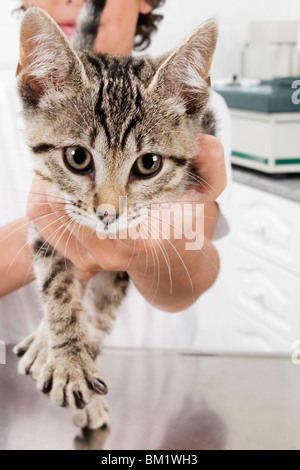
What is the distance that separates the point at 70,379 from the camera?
558 mm

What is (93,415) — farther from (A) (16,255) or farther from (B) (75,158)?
(B) (75,158)

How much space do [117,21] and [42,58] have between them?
7.0 inches

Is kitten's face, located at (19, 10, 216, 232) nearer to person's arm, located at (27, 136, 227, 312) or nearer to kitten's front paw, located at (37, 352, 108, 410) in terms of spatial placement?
person's arm, located at (27, 136, 227, 312)

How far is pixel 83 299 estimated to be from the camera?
0.59 meters

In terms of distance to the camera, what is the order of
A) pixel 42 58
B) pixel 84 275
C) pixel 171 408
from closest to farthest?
1. pixel 42 58
2. pixel 84 275
3. pixel 171 408

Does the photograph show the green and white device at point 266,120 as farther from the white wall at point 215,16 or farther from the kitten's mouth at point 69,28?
the kitten's mouth at point 69,28

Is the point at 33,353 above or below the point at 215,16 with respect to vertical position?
below

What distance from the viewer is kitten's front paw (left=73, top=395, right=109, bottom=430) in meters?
0.64

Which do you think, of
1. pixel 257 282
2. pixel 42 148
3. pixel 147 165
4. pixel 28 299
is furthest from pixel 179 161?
pixel 257 282

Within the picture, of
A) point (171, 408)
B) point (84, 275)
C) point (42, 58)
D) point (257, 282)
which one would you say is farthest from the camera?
point (257, 282)

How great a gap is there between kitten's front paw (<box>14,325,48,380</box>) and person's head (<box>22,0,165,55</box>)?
1.08 ft

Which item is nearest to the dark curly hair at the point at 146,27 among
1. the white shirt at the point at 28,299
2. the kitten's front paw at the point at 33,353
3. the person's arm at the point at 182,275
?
the white shirt at the point at 28,299

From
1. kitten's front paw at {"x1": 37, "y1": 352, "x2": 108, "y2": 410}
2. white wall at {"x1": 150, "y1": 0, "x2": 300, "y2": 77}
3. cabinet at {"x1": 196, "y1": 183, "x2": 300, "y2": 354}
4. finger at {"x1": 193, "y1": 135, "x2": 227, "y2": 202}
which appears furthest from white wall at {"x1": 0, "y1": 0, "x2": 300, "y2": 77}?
kitten's front paw at {"x1": 37, "y1": 352, "x2": 108, "y2": 410}

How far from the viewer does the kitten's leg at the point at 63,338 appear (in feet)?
1.84
